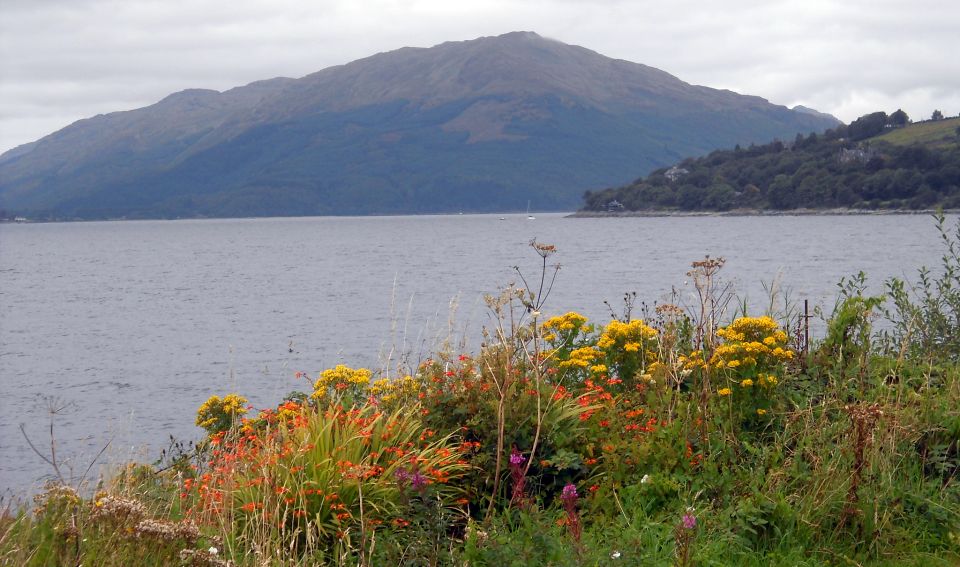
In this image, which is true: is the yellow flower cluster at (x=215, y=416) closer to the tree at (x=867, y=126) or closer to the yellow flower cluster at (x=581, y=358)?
the yellow flower cluster at (x=581, y=358)

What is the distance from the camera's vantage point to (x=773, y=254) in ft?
249

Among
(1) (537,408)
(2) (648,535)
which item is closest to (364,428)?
(1) (537,408)

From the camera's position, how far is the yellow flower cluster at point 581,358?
8547 millimetres

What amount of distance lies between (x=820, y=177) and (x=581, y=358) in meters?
161

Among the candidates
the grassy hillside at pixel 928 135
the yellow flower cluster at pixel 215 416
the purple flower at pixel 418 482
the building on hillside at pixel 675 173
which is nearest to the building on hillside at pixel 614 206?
the building on hillside at pixel 675 173

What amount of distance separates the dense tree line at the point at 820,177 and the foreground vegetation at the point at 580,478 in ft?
454

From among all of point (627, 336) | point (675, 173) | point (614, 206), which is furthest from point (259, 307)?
point (675, 173)

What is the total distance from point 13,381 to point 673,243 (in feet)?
252

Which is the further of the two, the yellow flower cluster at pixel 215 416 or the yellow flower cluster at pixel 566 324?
the yellow flower cluster at pixel 215 416

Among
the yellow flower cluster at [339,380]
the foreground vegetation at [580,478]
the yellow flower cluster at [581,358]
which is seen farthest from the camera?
the yellow flower cluster at [339,380]

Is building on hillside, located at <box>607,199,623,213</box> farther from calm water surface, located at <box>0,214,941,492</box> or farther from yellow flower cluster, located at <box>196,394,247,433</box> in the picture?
yellow flower cluster, located at <box>196,394,247,433</box>

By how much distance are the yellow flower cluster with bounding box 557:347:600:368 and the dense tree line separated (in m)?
138

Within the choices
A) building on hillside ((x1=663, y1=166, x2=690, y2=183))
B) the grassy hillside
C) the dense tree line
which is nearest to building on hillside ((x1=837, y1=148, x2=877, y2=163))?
the dense tree line

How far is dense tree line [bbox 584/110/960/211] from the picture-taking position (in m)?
142
